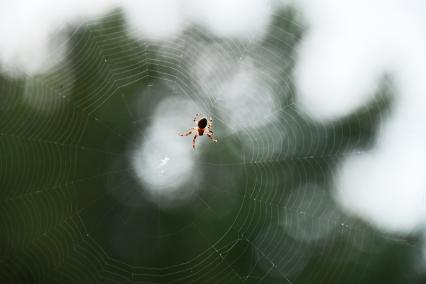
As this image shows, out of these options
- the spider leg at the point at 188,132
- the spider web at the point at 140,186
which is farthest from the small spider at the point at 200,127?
the spider web at the point at 140,186

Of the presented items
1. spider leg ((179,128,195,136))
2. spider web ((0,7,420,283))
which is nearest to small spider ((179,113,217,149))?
spider leg ((179,128,195,136))

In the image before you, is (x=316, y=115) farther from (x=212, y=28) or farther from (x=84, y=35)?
(x=84, y=35)

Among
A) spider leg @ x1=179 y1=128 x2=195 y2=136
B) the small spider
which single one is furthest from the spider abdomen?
spider leg @ x1=179 y1=128 x2=195 y2=136

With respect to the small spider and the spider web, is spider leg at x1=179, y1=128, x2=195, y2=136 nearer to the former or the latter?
the small spider

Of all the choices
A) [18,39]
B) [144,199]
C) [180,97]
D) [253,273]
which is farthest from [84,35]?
[253,273]

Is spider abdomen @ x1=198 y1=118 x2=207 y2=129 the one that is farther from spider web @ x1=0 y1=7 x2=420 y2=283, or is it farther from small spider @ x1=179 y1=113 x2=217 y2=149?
spider web @ x1=0 y1=7 x2=420 y2=283

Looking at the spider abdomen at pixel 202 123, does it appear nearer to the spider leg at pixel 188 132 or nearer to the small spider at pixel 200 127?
the small spider at pixel 200 127

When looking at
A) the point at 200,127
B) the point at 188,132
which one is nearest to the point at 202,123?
the point at 200,127

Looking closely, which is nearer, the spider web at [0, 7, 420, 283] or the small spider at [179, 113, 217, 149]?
the small spider at [179, 113, 217, 149]

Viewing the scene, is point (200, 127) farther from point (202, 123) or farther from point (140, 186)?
point (140, 186)
